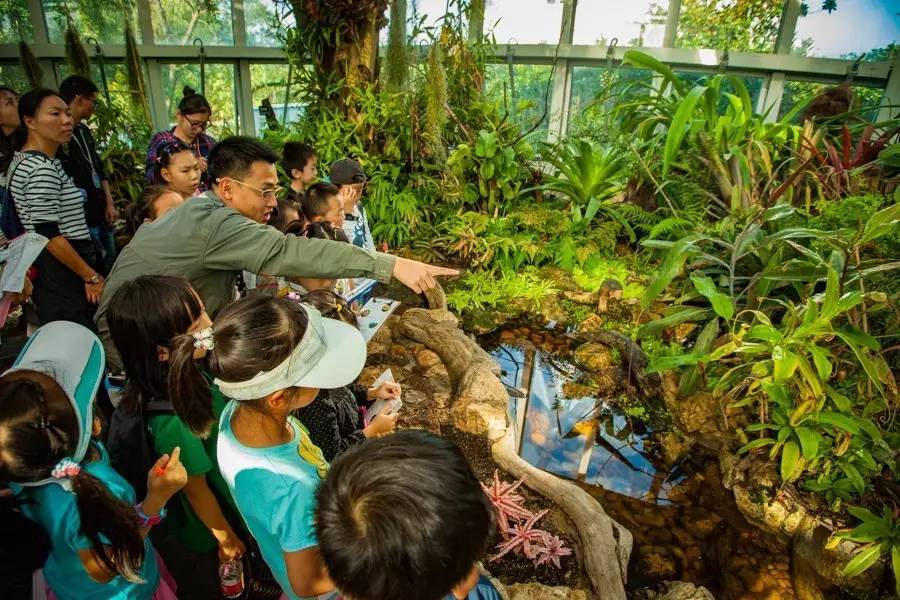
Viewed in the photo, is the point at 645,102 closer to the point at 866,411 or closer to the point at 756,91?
the point at 866,411

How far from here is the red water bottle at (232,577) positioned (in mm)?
1656

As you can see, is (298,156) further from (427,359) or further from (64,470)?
(64,470)

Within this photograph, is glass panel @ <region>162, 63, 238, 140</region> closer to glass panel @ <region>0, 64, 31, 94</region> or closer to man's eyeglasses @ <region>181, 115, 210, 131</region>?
glass panel @ <region>0, 64, 31, 94</region>

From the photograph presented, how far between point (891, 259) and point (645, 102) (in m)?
2.45

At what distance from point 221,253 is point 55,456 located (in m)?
0.88

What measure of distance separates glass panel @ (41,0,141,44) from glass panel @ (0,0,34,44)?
25 cm

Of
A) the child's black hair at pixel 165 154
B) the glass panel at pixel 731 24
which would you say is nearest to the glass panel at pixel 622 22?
the glass panel at pixel 731 24

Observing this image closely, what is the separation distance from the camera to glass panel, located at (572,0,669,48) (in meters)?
6.74

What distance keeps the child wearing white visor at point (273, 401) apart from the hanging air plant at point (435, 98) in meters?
4.08

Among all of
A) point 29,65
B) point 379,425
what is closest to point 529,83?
point 29,65

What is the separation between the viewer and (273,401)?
1.19 meters

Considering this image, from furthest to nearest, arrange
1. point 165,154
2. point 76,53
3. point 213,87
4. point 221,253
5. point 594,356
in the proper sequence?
point 213,87 < point 76,53 < point 594,356 < point 165,154 < point 221,253

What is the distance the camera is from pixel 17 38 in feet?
23.7

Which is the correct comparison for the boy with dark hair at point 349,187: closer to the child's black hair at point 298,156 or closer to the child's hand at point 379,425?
the child's black hair at point 298,156
